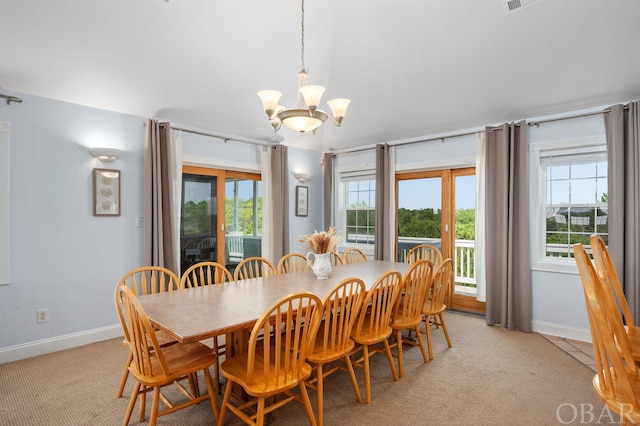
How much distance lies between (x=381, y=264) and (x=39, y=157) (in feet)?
12.2

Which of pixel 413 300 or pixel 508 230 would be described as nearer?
pixel 413 300

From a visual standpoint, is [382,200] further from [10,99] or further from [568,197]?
[10,99]

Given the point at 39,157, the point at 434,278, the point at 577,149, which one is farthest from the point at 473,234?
the point at 39,157

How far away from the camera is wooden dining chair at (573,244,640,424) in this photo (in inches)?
51.7

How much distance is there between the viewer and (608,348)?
132 cm

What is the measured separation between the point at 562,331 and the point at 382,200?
2.78m

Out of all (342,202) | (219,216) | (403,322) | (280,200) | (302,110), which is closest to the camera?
(302,110)

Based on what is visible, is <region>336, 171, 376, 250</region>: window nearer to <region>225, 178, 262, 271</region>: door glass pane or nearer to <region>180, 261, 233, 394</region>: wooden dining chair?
<region>225, 178, 262, 271</region>: door glass pane

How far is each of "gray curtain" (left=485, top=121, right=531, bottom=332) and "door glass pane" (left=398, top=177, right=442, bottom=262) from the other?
89cm

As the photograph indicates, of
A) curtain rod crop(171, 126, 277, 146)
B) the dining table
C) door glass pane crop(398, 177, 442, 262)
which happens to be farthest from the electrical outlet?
door glass pane crop(398, 177, 442, 262)

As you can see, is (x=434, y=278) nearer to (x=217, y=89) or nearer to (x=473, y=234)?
(x=473, y=234)

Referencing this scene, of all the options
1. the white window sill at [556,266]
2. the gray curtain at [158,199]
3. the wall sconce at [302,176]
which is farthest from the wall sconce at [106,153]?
the white window sill at [556,266]

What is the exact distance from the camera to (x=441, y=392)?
8.86 ft

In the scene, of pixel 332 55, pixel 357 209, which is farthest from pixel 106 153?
pixel 357 209
